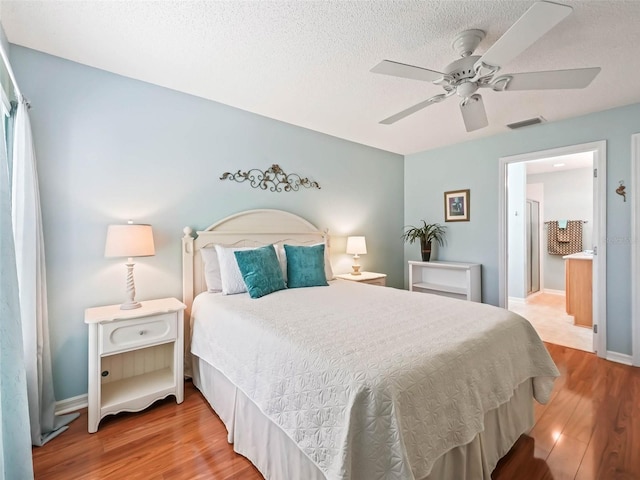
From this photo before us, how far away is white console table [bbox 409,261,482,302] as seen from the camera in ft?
12.6

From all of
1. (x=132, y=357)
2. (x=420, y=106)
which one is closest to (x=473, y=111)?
(x=420, y=106)

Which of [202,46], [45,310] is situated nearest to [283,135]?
[202,46]

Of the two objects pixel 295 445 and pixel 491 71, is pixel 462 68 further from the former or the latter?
pixel 295 445

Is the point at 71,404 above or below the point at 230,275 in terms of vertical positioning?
below

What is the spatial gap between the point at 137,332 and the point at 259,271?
36.8 inches

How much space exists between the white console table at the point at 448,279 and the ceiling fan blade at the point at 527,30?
274cm

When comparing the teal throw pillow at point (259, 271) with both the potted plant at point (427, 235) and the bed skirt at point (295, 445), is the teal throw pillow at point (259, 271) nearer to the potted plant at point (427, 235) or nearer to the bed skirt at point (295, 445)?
the bed skirt at point (295, 445)

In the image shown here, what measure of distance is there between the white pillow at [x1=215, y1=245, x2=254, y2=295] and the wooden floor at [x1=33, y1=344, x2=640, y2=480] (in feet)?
2.86

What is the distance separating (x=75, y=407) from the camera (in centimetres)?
220

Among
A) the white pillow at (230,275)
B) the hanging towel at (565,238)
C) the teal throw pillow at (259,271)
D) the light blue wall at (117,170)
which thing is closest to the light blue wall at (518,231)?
the hanging towel at (565,238)

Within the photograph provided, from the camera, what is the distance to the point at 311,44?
196cm

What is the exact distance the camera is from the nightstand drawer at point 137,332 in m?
1.97

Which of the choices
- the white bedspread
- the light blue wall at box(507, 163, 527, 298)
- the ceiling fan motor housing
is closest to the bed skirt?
the white bedspread

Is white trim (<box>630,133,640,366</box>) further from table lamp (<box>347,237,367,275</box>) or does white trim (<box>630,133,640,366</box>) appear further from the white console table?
table lamp (<box>347,237,367,275</box>)
